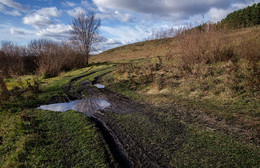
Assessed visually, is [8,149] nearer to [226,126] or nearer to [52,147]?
[52,147]

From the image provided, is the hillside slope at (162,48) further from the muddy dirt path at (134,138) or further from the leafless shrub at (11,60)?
the leafless shrub at (11,60)

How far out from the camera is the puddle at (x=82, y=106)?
5.54 metres

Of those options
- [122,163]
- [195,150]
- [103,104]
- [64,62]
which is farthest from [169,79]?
[64,62]

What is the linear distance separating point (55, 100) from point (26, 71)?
1415 cm

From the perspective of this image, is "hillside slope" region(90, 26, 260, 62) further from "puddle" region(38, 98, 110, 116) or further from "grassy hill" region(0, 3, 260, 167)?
"puddle" region(38, 98, 110, 116)

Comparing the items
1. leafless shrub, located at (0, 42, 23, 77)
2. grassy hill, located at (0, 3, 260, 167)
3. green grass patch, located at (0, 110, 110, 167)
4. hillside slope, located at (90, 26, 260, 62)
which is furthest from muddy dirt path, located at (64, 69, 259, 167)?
leafless shrub, located at (0, 42, 23, 77)

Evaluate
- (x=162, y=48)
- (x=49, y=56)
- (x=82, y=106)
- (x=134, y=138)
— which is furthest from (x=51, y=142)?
(x=162, y=48)

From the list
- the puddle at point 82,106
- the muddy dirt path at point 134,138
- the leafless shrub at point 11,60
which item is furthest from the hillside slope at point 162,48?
the leafless shrub at point 11,60

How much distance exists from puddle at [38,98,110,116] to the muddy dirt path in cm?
29

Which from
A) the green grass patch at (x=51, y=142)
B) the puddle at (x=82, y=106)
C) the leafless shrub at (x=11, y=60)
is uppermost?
the leafless shrub at (x=11, y=60)

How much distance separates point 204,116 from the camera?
440 centimetres

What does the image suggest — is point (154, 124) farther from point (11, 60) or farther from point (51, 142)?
point (11, 60)

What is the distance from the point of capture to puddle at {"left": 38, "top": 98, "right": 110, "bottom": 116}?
5539 millimetres

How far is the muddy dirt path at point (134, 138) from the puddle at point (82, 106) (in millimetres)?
289
